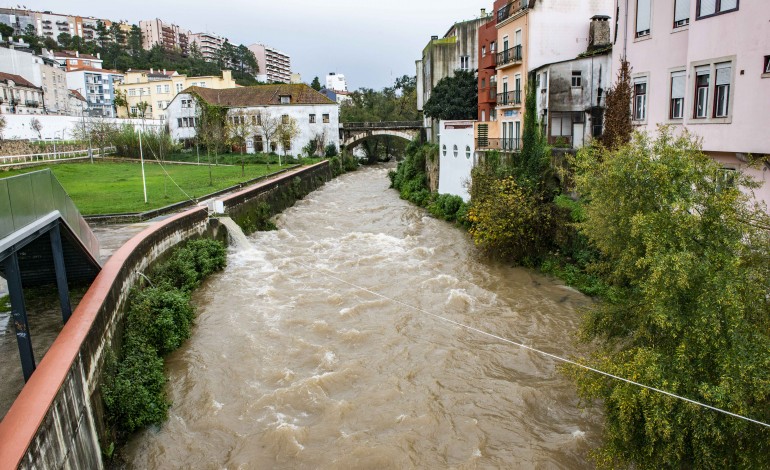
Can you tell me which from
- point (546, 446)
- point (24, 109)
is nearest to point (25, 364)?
point (546, 446)

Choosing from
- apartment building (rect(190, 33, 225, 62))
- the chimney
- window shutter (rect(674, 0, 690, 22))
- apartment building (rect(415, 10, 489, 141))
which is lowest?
window shutter (rect(674, 0, 690, 22))

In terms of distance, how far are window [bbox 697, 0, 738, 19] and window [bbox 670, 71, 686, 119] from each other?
6.74 ft

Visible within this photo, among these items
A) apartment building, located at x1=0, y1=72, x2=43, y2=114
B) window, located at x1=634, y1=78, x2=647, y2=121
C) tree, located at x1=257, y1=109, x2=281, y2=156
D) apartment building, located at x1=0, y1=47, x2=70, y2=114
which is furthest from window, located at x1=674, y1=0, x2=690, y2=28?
apartment building, located at x1=0, y1=47, x2=70, y2=114

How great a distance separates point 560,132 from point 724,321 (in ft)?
64.9

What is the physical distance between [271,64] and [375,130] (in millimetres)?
125604

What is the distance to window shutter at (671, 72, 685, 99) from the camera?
16.5 metres

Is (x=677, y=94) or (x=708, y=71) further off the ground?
(x=708, y=71)

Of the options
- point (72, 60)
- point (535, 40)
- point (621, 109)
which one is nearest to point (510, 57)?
point (535, 40)

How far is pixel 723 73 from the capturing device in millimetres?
14352

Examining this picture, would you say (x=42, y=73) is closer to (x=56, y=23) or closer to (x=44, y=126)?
(x=44, y=126)

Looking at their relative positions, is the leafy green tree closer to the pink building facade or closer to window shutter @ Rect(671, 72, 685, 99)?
the pink building facade

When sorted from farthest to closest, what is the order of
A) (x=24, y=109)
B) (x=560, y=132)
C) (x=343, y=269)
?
(x=24, y=109) → (x=560, y=132) → (x=343, y=269)

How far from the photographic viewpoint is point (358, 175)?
2203 inches

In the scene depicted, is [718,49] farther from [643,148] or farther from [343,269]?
[343,269]
